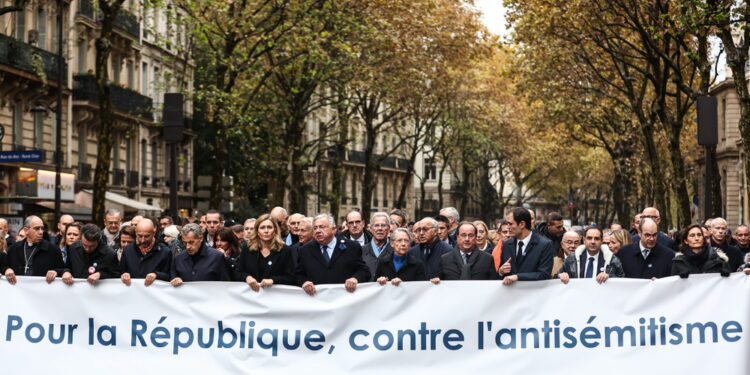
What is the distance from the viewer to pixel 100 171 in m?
23.6

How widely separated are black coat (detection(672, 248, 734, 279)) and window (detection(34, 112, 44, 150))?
1162 inches

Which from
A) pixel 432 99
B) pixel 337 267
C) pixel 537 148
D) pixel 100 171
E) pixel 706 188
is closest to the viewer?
pixel 337 267

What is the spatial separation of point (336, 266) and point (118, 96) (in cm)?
3531

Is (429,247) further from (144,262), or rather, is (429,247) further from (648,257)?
(144,262)

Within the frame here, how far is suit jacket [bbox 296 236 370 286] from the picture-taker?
36.3 ft

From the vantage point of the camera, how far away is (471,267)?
11055 millimetres

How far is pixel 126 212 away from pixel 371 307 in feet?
120

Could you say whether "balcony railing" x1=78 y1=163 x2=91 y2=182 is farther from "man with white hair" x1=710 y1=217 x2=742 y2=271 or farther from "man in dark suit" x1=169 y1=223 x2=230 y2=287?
"man in dark suit" x1=169 y1=223 x2=230 y2=287

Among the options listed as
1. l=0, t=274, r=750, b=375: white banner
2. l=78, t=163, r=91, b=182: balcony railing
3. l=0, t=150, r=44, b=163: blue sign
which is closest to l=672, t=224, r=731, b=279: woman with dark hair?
l=0, t=274, r=750, b=375: white banner

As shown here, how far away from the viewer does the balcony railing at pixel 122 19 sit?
42250 millimetres

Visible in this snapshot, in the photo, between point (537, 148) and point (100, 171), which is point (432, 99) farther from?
point (100, 171)

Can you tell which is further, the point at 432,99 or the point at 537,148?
the point at 537,148

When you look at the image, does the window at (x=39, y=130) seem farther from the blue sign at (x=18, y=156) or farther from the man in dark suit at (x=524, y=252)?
the man in dark suit at (x=524, y=252)

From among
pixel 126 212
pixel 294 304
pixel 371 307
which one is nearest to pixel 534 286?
pixel 371 307
